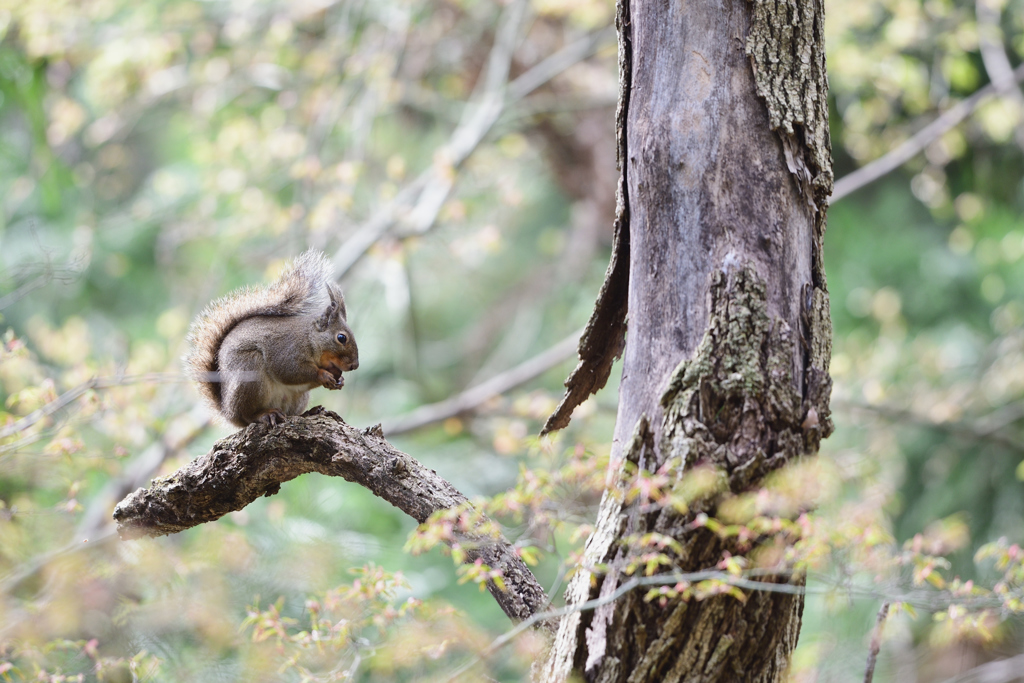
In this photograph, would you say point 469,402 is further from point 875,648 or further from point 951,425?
point 875,648

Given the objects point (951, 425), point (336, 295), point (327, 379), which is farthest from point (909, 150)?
point (327, 379)

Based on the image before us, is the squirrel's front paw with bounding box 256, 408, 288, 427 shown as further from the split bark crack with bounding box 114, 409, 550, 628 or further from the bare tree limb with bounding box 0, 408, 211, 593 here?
the bare tree limb with bounding box 0, 408, 211, 593

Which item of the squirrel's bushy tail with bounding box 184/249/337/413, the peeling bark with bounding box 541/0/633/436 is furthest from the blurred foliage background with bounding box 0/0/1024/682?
the peeling bark with bounding box 541/0/633/436

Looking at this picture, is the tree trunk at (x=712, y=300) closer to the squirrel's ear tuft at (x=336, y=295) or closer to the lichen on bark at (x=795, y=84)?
the lichen on bark at (x=795, y=84)

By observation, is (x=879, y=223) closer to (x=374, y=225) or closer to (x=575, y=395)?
(x=374, y=225)

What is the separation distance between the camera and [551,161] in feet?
20.8

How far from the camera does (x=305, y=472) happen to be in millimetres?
Answer: 1774

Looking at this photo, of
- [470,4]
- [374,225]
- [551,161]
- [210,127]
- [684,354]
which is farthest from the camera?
[551,161]

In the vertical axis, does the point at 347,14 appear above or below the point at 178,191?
above

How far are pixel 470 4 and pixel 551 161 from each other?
4.36 feet

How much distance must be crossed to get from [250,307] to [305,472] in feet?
2.23

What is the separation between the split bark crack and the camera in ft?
5.19

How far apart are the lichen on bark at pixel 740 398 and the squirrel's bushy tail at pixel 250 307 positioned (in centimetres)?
123

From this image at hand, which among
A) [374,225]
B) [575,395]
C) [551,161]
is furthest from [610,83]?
[575,395]
